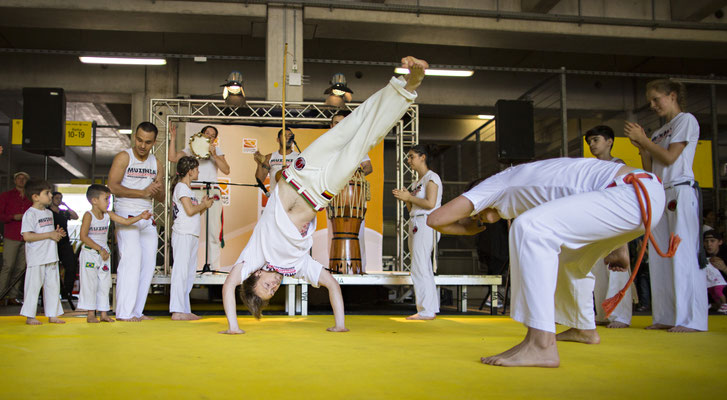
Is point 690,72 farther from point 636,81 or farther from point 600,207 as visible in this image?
point 600,207

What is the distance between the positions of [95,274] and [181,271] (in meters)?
0.71

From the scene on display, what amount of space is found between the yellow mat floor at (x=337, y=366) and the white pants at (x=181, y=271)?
3.81ft

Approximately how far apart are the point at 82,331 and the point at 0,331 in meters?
0.53

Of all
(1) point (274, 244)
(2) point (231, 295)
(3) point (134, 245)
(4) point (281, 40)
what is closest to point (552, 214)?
(1) point (274, 244)

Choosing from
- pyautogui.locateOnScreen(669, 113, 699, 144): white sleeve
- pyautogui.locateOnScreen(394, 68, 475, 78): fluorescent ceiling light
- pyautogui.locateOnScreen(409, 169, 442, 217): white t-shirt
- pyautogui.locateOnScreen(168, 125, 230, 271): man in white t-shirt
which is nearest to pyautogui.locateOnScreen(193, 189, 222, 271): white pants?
pyautogui.locateOnScreen(168, 125, 230, 271): man in white t-shirt

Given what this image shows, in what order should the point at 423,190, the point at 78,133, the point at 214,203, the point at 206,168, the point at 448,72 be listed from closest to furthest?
the point at 423,190 → the point at 214,203 → the point at 206,168 → the point at 78,133 → the point at 448,72

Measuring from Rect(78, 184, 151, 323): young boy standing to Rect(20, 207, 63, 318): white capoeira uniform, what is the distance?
0.20 meters

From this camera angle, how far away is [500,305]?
807 centimetres

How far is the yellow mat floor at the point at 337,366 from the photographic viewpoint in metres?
1.83

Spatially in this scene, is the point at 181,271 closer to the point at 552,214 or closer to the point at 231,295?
the point at 231,295

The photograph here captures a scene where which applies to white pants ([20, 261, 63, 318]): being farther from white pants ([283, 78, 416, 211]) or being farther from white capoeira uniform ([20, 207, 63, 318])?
white pants ([283, 78, 416, 211])

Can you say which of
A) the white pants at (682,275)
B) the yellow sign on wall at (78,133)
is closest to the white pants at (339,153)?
the white pants at (682,275)

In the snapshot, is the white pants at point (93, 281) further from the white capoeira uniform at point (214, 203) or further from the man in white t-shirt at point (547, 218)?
the man in white t-shirt at point (547, 218)

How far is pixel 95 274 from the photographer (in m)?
4.65
